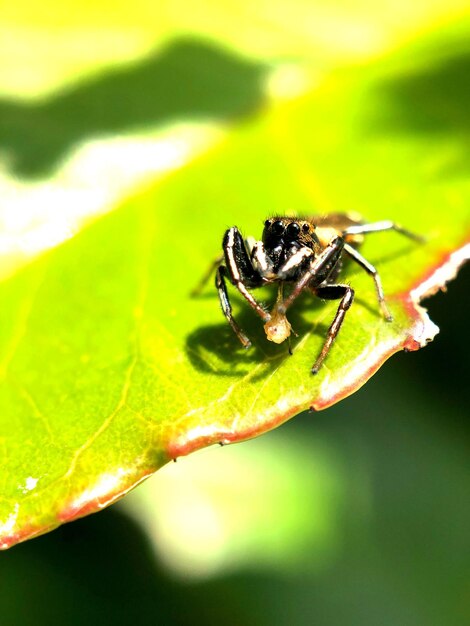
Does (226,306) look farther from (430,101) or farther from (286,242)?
(430,101)

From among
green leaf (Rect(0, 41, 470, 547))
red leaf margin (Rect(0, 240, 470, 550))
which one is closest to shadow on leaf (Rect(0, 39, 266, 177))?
green leaf (Rect(0, 41, 470, 547))

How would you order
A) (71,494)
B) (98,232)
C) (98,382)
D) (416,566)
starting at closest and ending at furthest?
(71,494) < (98,382) < (98,232) < (416,566)

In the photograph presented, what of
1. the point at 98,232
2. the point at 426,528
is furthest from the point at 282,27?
the point at 426,528

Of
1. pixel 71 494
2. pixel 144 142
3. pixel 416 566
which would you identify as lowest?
pixel 416 566

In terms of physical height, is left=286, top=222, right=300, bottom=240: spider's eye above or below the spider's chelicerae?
above

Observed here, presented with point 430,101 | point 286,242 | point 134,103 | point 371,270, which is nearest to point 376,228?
point 371,270

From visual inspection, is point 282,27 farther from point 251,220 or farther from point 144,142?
point 251,220

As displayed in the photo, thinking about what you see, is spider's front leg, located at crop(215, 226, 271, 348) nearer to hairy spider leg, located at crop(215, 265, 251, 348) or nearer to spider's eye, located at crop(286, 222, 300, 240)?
hairy spider leg, located at crop(215, 265, 251, 348)
